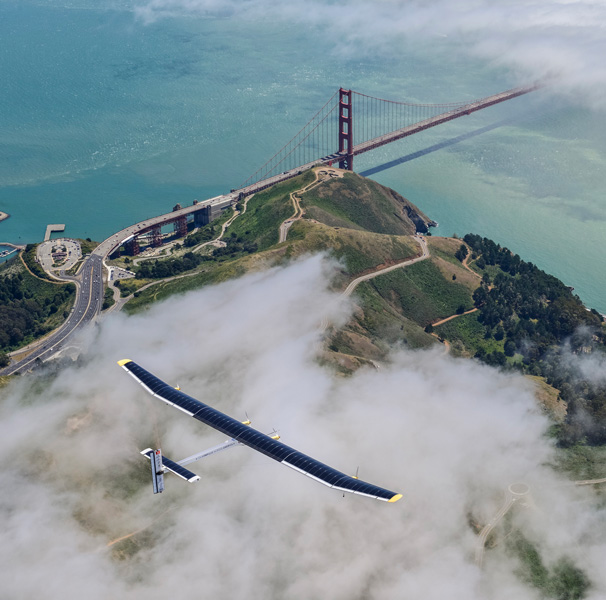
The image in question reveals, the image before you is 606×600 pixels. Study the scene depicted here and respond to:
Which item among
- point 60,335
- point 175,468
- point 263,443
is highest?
point 263,443

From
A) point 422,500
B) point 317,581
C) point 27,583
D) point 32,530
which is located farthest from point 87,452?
point 422,500

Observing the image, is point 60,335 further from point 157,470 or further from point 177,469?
point 177,469

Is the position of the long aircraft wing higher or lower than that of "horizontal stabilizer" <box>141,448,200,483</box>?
higher

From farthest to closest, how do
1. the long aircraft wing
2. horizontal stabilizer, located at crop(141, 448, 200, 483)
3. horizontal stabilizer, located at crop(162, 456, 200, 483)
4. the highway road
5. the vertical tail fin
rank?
1. the highway road
2. the vertical tail fin
3. horizontal stabilizer, located at crop(141, 448, 200, 483)
4. horizontal stabilizer, located at crop(162, 456, 200, 483)
5. the long aircraft wing

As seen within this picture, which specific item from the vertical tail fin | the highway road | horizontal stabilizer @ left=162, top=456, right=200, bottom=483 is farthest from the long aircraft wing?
the highway road

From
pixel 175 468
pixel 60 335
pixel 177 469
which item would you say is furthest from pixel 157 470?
pixel 60 335

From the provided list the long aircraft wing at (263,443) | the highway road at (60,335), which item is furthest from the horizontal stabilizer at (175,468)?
the highway road at (60,335)

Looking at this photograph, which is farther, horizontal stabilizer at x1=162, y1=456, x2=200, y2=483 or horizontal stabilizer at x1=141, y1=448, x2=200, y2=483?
horizontal stabilizer at x1=141, y1=448, x2=200, y2=483

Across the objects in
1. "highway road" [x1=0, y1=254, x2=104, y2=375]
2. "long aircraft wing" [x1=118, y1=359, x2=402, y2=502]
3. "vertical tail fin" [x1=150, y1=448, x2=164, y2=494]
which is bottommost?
"highway road" [x1=0, y1=254, x2=104, y2=375]

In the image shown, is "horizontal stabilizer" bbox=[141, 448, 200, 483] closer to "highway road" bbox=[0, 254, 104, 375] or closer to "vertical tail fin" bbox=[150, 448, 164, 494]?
"vertical tail fin" bbox=[150, 448, 164, 494]
